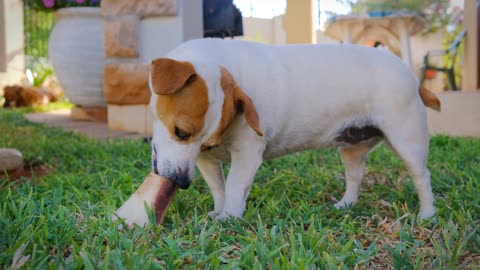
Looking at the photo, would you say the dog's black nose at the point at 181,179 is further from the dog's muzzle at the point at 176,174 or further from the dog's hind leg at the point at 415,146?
the dog's hind leg at the point at 415,146

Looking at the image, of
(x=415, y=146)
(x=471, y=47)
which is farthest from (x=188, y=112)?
(x=471, y=47)

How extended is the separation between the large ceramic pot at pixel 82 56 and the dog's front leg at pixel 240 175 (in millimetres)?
4115

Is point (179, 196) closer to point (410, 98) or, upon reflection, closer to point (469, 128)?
point (410, 98)

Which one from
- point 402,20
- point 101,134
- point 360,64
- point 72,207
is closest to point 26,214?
point 72,207

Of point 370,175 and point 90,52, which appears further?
point 90,52

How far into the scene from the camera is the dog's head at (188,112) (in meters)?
1.68

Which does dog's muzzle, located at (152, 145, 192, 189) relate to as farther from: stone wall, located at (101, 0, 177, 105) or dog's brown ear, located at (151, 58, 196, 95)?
stone wall, located at (101, 0, 177, 105)

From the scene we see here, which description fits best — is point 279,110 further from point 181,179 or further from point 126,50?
point 126,50

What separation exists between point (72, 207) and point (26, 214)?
0.26m

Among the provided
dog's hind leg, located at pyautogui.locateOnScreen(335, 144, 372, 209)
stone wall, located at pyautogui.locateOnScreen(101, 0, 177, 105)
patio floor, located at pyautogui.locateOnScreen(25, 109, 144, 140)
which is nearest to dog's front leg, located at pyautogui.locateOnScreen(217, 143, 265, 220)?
dog's hind leg, located at pyautogui.locateOnScreen(335, 144, 372, 209)

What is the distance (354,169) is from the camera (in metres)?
2.39

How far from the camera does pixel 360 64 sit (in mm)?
2072

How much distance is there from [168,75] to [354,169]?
1.05m

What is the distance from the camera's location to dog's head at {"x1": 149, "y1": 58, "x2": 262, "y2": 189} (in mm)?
1684
